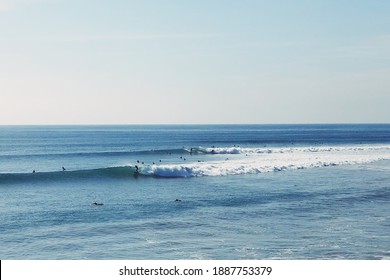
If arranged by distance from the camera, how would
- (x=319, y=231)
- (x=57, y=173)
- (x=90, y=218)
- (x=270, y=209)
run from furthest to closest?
1. (x=57, y=173)
2. (x=270, y=209)
3. (x=90, y=218)
4. (x=319, y=231)

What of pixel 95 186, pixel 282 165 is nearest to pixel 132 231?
pixel 95 186

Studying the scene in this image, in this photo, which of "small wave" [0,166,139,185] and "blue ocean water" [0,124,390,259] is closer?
"blue ocean water" [0,124,390,259]

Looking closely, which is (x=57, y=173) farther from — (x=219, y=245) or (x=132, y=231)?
(x=219, y=245)

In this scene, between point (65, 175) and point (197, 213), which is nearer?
point (197, 213)

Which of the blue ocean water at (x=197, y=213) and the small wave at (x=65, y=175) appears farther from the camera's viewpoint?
the small wave at (x=65, y=175)

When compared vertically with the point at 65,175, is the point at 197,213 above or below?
below

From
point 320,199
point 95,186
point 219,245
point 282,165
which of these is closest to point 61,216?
point 219,245

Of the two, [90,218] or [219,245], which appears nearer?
[219,245]
